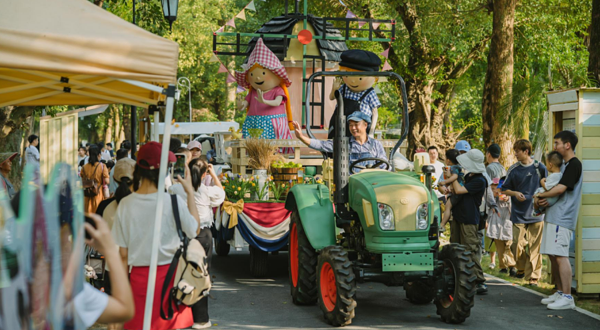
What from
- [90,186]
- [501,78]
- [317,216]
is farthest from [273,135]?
[317,216]

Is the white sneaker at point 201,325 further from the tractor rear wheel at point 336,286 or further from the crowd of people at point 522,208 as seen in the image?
the crowd of people at point 522,208

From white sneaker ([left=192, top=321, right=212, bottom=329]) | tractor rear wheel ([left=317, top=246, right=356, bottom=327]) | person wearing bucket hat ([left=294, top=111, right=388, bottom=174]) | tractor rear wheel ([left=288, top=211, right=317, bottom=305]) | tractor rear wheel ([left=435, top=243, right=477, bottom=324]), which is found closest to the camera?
tractor rear wheel ([left=317, top=246, right=356, bottom=327])

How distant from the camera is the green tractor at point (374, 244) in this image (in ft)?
22.5

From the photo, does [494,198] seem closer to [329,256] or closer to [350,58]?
[350,58]

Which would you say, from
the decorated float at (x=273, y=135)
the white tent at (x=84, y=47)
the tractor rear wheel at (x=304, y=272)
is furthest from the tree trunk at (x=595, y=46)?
the white tent at (x=84, y=47)

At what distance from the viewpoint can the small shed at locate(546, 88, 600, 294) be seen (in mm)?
8523

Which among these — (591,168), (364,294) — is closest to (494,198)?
→ (591,168)

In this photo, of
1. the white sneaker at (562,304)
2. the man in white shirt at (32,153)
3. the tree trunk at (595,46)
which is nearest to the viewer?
the white sneaker at (562,304)

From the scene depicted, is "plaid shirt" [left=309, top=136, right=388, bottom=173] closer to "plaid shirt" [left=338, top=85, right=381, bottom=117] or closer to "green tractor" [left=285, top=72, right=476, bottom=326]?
"green tractor" [left=285, top=72, right=476, bottom=326]

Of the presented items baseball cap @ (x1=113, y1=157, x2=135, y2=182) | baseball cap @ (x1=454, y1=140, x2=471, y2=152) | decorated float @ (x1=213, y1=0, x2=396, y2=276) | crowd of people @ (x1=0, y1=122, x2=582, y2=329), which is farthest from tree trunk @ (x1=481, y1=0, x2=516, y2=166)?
baseball cap @ (x1=113, y1=157, x2=135, y2=182)

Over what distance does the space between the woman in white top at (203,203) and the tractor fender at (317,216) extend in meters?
0.99

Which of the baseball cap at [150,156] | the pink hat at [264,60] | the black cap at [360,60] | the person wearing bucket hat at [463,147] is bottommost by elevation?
the baseball cap at [150,156]

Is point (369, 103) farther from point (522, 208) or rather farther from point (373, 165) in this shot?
point (373, 165)

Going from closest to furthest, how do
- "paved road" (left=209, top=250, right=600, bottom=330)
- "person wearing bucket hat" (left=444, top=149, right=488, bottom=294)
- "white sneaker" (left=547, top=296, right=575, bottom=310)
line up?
1. "paved road" (left=209, top=250, right=600, bottom=330)
2. "white sneaker" (left=547, top=296, right=575, bottom=310)
3. "person wearing bucket hat" (left=444, top=149, right=488, bottom=294)
